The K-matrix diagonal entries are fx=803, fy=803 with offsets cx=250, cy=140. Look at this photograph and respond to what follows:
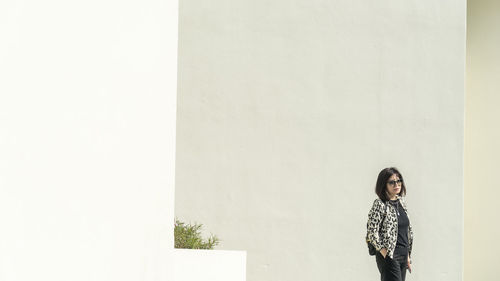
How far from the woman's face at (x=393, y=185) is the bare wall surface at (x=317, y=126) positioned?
86.2 inches

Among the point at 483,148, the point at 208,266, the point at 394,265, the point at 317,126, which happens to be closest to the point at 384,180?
the point at 394,265

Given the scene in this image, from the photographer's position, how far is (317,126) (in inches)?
354

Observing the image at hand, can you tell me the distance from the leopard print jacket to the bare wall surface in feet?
7.34

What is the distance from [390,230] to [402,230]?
134mm

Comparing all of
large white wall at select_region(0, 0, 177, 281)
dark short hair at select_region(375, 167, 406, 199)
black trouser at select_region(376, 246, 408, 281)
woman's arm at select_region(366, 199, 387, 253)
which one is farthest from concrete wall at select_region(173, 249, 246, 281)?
large white wall at select_region(0, 0, 177, 281)

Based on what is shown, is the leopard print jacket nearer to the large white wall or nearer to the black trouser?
the black trouser

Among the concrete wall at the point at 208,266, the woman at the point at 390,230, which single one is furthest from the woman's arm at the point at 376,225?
the concrete wall at the point at 208,266

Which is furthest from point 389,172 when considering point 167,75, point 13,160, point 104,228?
point 13,160

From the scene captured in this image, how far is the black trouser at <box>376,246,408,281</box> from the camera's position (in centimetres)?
673

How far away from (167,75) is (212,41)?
239 inches

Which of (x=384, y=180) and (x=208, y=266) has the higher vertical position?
(x=384, y=180)

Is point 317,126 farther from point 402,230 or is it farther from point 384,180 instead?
point 402,230

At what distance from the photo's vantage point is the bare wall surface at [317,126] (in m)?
8.77

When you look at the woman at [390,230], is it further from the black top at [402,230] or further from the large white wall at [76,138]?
the large white wall at [76,138]
